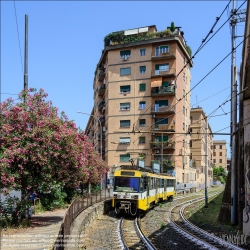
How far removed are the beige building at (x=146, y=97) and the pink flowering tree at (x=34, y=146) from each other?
37175 mm

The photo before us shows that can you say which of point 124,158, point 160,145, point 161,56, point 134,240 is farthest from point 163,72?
point 134,240

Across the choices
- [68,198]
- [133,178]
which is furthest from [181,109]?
[133,178]

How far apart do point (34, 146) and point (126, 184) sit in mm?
9362

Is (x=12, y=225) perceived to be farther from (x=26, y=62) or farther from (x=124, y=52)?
(x=124, y=52)

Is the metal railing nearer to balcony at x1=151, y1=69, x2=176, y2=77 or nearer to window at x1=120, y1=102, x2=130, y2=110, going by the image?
balcony at x1=151, y1=69, x2=176, y2=77

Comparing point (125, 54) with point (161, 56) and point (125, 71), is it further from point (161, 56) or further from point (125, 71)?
Result: point (161, 56)

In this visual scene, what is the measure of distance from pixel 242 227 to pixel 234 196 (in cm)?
174

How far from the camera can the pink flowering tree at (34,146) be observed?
13305mm

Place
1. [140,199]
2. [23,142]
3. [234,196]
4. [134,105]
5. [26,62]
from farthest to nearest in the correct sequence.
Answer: [134,105] < [140,199] < [234,196] < [26,62] < [23,142]

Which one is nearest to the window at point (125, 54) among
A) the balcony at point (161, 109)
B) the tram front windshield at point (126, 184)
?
the balcony at point (161, 109)

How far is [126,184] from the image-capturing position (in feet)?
71.2

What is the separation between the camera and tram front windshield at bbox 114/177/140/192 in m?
21.5

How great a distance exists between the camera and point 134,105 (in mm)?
54625

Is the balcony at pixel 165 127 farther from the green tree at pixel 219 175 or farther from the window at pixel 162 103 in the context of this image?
the green tree at pixel 219 175
